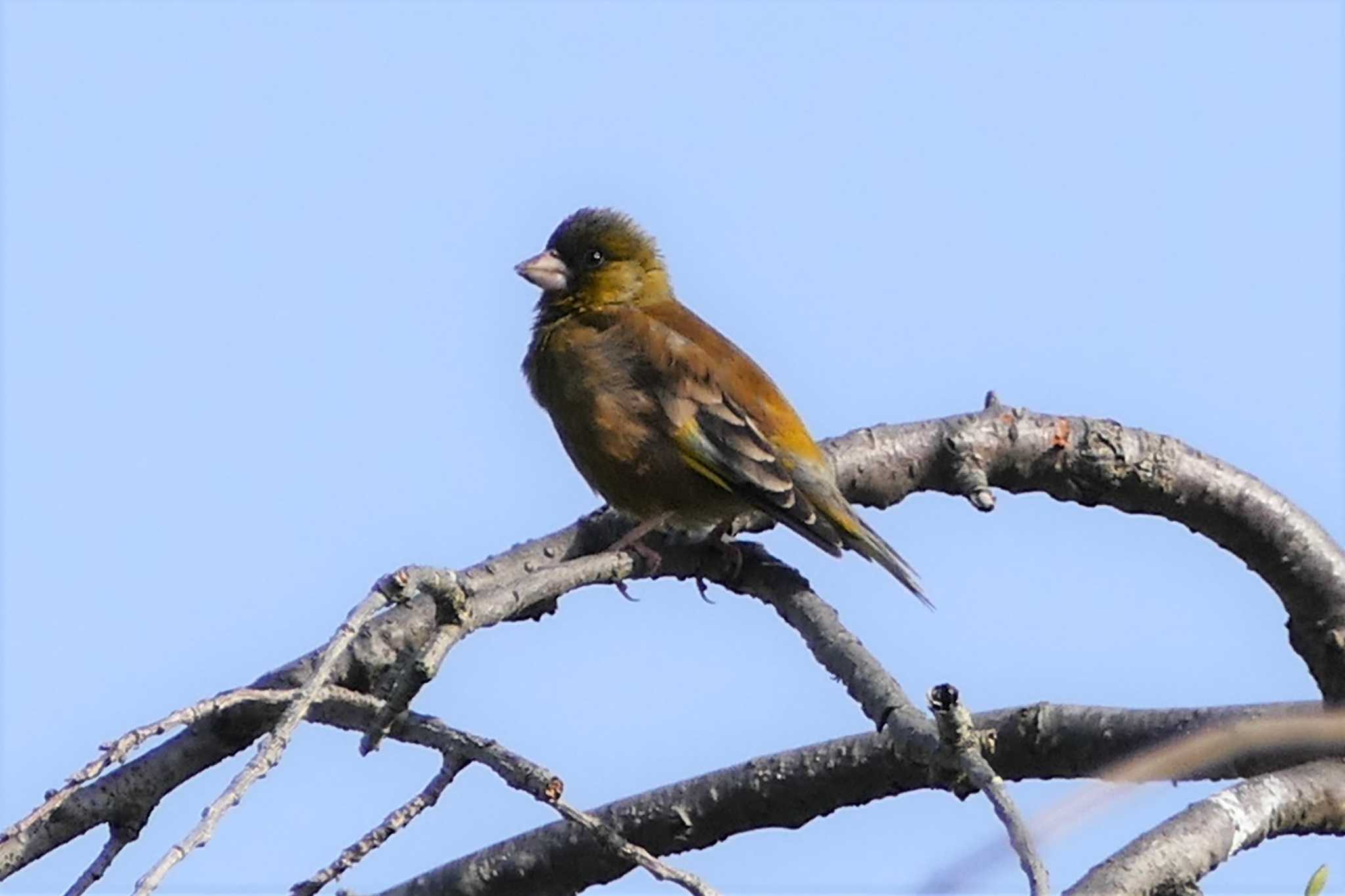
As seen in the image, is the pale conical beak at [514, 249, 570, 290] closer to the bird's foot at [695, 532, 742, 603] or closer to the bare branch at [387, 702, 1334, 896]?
the bird's foot at [695, 532, 742, 603]

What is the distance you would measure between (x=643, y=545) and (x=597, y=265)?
195cm

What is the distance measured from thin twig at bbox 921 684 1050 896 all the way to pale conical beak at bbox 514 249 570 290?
395 cm

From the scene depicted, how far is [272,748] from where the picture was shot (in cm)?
294

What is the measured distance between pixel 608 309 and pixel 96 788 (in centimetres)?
313

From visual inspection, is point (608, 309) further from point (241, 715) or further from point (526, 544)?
point (241, 715)

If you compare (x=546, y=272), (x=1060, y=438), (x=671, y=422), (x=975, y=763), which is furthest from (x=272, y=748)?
(x=546, y=272)

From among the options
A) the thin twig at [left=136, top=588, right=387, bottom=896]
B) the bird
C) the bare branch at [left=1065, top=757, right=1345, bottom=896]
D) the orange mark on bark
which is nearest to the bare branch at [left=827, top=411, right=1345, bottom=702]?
the orange mark on bark

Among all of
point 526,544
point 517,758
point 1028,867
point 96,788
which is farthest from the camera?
point 526,544

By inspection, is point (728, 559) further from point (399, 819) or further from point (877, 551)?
point (399, 819)

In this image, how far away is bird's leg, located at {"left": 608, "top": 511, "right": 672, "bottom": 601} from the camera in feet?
16.6

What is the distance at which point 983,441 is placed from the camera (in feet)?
17.1

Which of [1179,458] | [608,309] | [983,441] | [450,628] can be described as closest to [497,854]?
[450,628]

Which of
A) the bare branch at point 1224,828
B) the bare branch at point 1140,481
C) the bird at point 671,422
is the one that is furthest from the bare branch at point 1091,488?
the bare branch at point 1224,828

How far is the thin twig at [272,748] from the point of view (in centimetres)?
268
